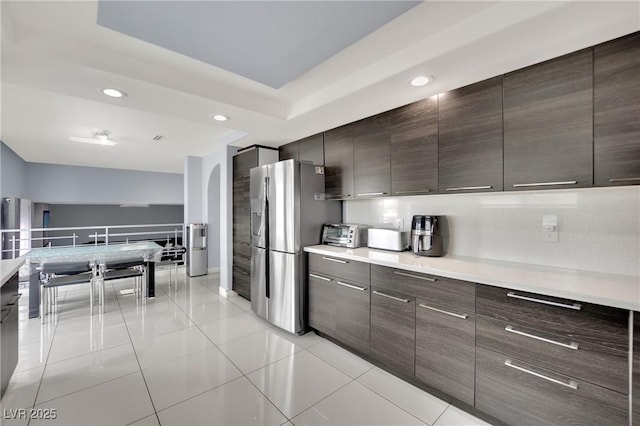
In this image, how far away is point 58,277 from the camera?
3227 millimetres

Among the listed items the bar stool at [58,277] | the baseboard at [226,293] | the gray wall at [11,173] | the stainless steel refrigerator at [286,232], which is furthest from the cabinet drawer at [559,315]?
the gray wall at [11,173]

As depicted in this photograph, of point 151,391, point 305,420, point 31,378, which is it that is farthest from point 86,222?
point 305,420

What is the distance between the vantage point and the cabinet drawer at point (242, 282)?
3.61 m

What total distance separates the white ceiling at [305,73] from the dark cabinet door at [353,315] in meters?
1.64

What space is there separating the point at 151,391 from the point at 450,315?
214cm

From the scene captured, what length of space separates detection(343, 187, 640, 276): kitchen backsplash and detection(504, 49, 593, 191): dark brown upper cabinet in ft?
0.82

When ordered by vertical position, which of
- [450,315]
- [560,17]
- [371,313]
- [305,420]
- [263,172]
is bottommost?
[305,420]

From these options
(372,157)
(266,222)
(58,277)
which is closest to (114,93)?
(266,222)

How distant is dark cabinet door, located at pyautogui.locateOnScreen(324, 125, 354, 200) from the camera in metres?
2.74

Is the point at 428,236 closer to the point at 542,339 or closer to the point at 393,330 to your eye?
the point at 393,330

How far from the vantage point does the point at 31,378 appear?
192 centimetres

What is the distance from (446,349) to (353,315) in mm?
797

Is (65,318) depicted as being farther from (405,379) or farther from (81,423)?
(405,379)

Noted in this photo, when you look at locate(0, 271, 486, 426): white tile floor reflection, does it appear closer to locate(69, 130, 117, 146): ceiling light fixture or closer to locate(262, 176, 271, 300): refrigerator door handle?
locate(262, 176, 271, 300): refrigerator door handle
